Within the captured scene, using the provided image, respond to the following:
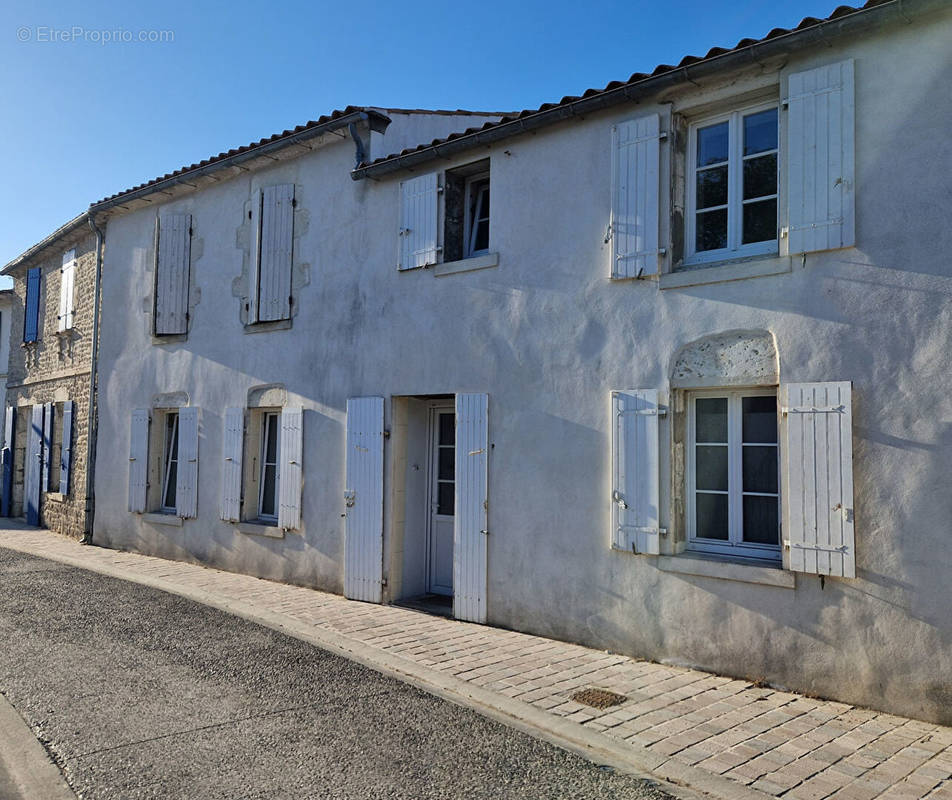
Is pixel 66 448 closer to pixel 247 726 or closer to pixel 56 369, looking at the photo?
pixel 56 369

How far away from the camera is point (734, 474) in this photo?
19.1 ft

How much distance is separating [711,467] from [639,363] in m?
0.96

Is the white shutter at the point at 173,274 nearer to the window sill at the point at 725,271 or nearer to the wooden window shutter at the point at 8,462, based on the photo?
the wooden window shutter at the point at 8,462

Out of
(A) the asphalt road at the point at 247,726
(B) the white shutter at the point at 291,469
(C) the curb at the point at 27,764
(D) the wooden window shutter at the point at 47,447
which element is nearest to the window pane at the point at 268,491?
(B) the white shutter at the point at 291,469

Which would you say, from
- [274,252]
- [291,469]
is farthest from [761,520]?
[274,252]

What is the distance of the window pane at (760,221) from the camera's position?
19.0 feet

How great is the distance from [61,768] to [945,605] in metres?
4.96

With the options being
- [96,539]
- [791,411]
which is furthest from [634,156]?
[96,539]

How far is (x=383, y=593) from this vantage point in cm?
817

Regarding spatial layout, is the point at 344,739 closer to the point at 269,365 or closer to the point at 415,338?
the point at 415,338

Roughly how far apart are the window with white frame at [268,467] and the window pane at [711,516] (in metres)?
5.62

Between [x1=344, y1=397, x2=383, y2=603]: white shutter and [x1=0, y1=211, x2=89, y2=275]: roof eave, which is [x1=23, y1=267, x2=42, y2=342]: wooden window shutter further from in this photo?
[x1=344, y1=397, x2=383, y2=603]: white shutter

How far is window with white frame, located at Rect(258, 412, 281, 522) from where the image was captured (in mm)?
9906

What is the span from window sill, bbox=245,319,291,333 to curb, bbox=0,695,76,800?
5.52 m
